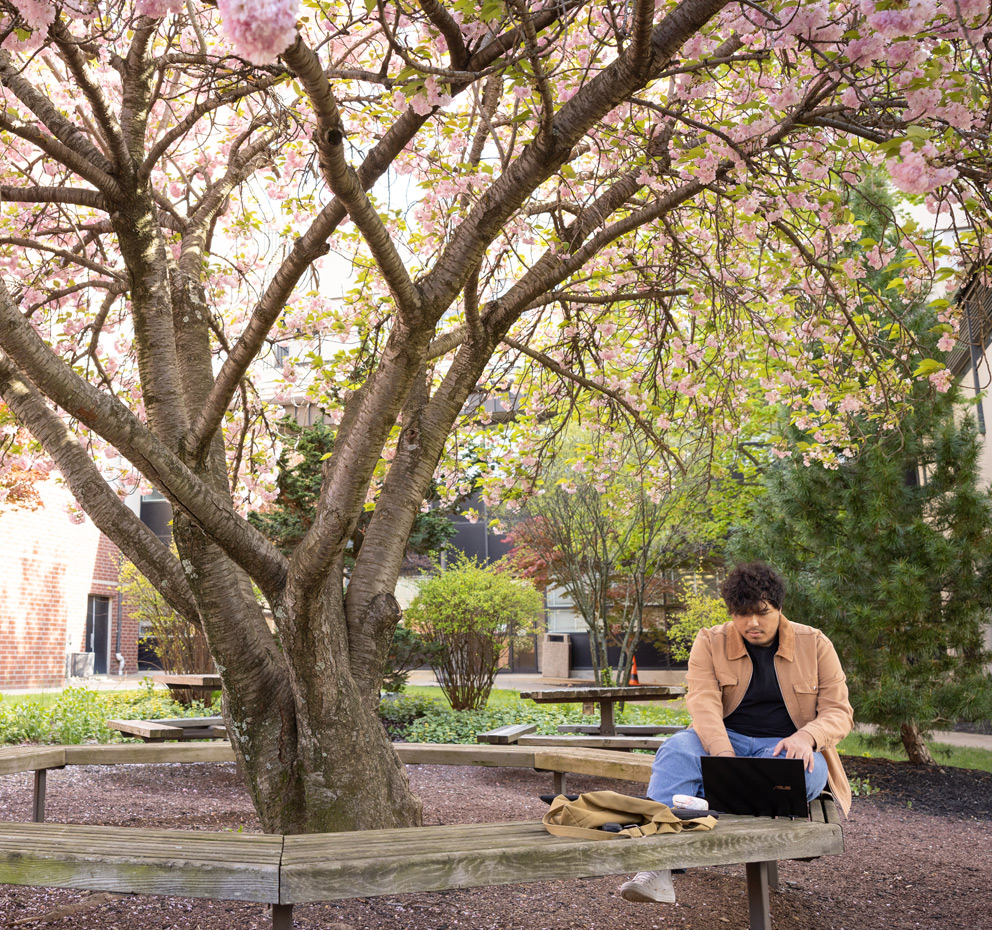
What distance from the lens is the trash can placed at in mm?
20156

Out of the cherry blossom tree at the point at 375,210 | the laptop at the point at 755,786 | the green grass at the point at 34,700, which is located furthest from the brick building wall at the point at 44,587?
the laptop at the point at 755,786

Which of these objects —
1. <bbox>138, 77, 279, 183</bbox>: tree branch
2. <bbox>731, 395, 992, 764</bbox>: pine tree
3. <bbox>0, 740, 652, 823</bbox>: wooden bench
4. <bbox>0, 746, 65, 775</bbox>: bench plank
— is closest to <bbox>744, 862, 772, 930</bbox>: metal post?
<bbox>0, 740, 652, 823</bbox>: wooden bench

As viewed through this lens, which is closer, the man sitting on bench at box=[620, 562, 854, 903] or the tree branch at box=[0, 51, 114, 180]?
the man sitting on bench at box=[620, 562, 854, 903]

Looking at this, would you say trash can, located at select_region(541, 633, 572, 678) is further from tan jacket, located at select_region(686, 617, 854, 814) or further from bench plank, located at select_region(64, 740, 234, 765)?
tan jacket, located at select_region(686, 617, 854, 814)

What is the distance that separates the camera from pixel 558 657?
20266mm

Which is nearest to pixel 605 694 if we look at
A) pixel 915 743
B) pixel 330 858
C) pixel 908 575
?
pixel 908 575

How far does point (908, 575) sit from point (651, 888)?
238 inches

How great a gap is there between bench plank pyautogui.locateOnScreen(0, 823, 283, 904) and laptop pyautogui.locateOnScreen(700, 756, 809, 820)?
Result: 156 centimetres

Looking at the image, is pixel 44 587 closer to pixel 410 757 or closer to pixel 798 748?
pixel 410 757

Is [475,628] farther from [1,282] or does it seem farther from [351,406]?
[1,282]

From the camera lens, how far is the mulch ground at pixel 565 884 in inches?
129

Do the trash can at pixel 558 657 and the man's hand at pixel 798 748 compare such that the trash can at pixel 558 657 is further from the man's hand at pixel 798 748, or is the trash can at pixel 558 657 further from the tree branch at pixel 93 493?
the man's hand at pixel 798 748

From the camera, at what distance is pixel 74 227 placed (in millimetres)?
5359

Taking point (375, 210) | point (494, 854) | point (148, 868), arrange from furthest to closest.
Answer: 1. point (375, 210)
2. point (494, 854)
3. point (148, 868)
